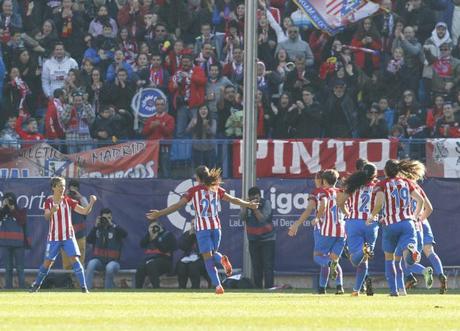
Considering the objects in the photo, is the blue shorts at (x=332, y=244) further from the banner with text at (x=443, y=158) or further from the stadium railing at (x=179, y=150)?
the banner with text at (x=443, y=158)

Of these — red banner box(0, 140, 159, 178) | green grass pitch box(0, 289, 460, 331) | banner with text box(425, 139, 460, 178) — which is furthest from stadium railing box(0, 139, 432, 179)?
green grass pitch box(0, 289, 460, 331)

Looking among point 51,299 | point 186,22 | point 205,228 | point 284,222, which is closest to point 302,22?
point 186,22

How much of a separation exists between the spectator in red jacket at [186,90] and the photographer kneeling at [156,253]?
2.11 m

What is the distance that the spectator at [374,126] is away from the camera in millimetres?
26969

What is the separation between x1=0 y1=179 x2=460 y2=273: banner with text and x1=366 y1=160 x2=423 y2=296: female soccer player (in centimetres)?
618

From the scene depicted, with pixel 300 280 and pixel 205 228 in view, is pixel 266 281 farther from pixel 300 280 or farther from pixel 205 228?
pixel 205 228

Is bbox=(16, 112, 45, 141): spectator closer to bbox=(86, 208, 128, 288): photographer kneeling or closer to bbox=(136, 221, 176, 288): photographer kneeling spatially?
bbox=(86, 208, 128, 288): photographer kneeling

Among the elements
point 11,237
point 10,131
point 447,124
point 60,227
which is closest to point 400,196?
point 60,227

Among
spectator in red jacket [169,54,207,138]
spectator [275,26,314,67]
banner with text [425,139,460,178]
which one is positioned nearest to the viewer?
banner with text [425,139,460,178]

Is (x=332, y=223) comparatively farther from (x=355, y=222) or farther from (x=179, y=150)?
(x=179, y=150)

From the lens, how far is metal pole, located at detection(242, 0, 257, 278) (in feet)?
86.6

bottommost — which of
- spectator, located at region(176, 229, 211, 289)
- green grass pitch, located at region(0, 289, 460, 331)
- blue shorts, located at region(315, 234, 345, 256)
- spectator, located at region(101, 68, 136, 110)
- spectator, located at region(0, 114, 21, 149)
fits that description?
green grass pitch, located at region(0, 289, 460, 331)

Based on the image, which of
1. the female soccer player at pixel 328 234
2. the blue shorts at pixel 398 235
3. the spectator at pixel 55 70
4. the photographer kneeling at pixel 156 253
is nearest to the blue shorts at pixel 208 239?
the female soccer player at pixel 328 234

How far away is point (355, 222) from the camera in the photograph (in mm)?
21953
